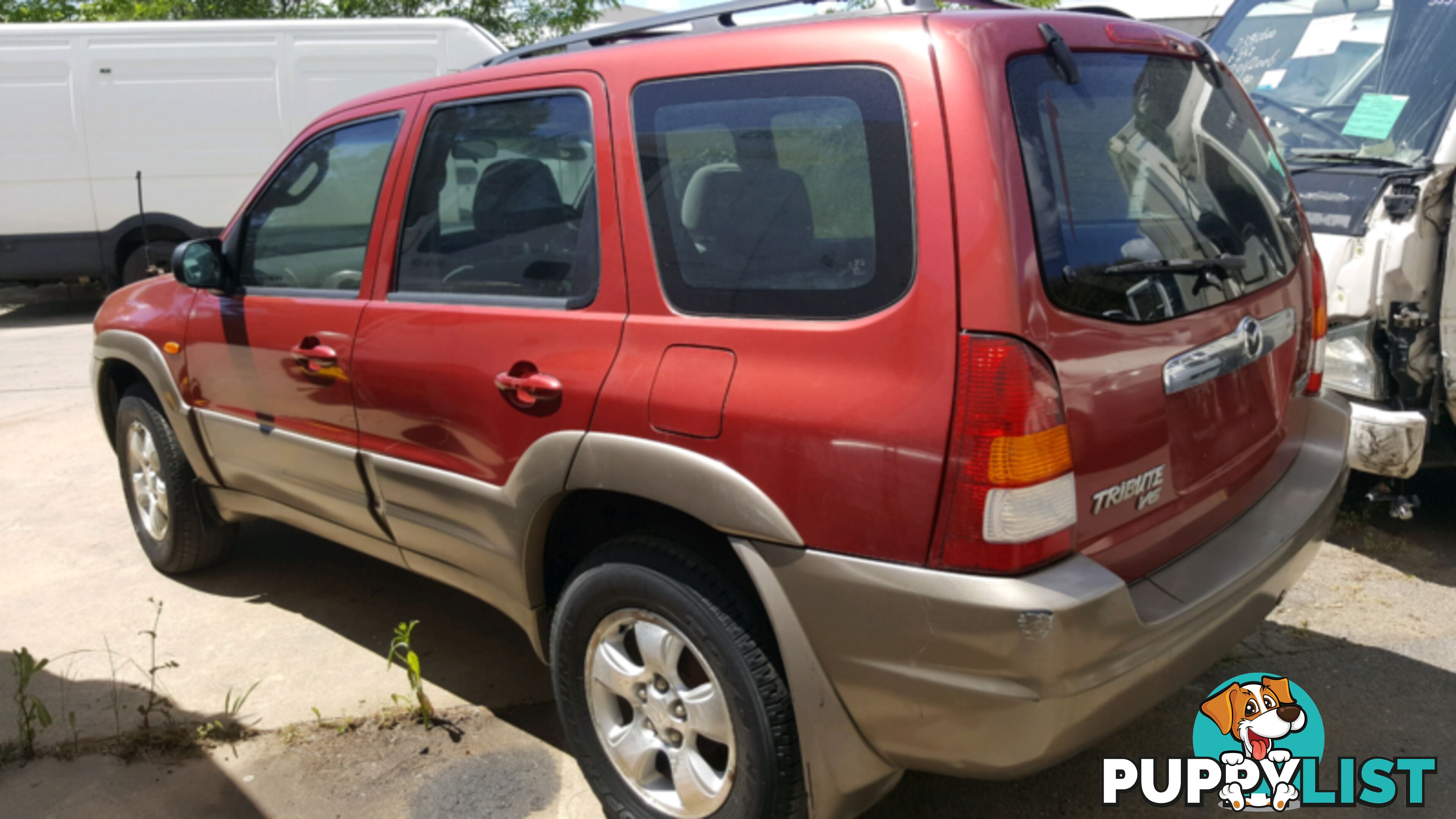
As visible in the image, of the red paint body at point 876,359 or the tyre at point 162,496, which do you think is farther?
the tyre at point 162,496

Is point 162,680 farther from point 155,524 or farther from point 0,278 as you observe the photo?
point 0,278

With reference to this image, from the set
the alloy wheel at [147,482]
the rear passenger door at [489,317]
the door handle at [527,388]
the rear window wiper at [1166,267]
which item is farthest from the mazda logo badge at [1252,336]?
the alloy wheel at [147,482]

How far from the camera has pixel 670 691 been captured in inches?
98.3

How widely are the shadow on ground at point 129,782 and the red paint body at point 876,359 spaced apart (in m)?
1.02

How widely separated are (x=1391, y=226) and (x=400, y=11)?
42.8ft

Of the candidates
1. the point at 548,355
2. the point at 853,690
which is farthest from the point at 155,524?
the point at 853,690

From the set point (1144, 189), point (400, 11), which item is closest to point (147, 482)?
point (1144, 189)

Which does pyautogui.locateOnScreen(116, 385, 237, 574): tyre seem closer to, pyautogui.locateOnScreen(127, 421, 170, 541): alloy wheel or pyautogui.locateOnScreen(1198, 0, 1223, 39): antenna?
pyautogui.locateOnScreen(127, 421, 170, 541): alloy wheel

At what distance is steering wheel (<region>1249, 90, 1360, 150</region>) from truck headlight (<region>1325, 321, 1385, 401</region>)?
34.9 inches

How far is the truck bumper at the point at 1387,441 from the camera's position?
395 centimetres

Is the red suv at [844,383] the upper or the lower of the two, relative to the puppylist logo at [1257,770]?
upper

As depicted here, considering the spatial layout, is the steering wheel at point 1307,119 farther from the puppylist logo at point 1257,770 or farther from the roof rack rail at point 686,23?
the roof rack rail at point 686,23

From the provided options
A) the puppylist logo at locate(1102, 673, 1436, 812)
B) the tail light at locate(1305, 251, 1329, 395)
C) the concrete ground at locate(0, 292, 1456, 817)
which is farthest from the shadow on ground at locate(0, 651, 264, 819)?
the tail light at locate(1305, 251, 1329, 395)

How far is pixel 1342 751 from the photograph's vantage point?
301cm
